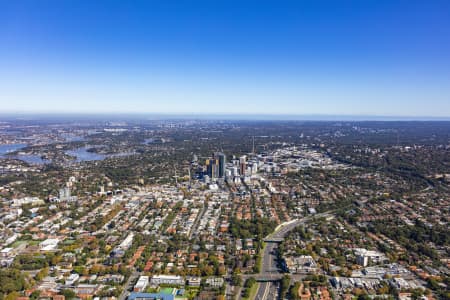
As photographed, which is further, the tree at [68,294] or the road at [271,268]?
the road at [271,268]

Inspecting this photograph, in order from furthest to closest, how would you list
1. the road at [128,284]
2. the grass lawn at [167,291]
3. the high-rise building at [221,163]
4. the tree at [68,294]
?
the high-rise building at [221,163]
the grass lawn at [167,291]
the road at [128,284]
the tree at [68,294]

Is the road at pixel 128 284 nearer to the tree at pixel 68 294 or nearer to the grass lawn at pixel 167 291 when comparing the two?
the grass lawn at pixel 167 291

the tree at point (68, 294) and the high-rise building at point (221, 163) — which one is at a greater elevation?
the high-rise building at point (221, 163)

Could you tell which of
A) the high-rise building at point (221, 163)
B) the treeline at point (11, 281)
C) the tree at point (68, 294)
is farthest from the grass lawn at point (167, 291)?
the high-rise building at point (221, 163)

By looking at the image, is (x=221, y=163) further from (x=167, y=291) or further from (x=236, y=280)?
(x=167, y=291)

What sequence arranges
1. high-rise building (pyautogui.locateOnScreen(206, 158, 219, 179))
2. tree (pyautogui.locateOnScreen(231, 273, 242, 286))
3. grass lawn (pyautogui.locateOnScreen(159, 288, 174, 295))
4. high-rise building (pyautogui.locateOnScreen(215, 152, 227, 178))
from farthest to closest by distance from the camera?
high-rise building (pyautogui.locateOnScreen(215, 152, 227, 178))
high-rise building (pyautogui.locateOnScreen(206, 158, 219, 179))
tree (pyautogui.locateOnScreen(231, 273, 242, 286))
grass lawn (pyautogui.locateOnScreen(159, 288, 174, 295))

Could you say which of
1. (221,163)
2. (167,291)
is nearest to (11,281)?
(167,291)

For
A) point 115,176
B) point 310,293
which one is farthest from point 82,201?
point 310,293

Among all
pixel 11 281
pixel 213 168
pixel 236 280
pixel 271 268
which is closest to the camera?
pixel 11 281

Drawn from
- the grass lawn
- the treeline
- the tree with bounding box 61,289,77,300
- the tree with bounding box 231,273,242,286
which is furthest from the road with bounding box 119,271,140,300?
the tree with bounding box 231,273,242,286

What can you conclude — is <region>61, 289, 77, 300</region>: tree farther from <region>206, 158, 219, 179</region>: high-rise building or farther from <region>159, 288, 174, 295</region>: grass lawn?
<region>206, 158, 219, 179</region>: high-rise building

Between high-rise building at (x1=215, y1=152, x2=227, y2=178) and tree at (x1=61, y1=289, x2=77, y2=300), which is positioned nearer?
tree at (x1=61, y1=289, x2=77, y2=300)
